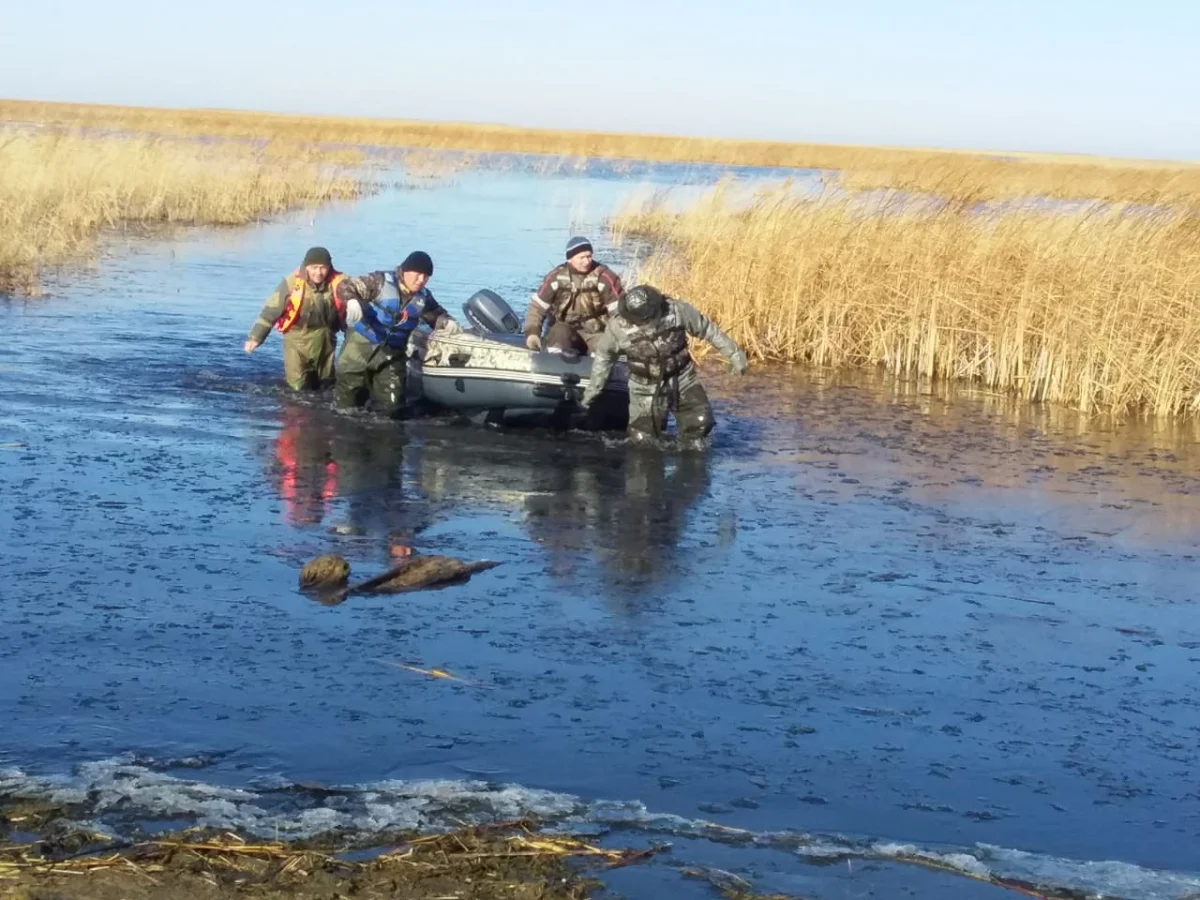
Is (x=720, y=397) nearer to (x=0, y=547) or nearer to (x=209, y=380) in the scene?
(x=209, y=380)

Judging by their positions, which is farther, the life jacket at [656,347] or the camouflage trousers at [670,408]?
the camouflage trousers at [670,408]

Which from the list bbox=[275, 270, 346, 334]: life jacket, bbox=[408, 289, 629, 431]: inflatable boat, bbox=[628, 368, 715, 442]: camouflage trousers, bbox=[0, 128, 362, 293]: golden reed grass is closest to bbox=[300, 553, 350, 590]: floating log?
bbox=[628, 368, 715, 442]: camouflage trousers

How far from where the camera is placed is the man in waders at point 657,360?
9.81 metres

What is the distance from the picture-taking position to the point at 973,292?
42.7ft

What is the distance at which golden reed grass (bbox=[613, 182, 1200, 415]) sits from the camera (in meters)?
12.2

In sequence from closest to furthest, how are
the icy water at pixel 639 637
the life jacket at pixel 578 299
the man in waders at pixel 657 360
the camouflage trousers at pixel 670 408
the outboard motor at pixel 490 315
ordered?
the icy water at pixel 639 637, the man in waders at pixel 657 360, the camouflage trousers at pixel 670 408, the life jacket at pixel 578 299, the outboard motor at pixel 490 315

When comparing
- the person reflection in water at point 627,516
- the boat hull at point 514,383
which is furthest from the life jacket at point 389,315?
the person reflection in water at point 627,516

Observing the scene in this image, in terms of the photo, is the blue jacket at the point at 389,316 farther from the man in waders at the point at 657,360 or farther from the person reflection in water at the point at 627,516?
the person reflection in water at the point at 627,516

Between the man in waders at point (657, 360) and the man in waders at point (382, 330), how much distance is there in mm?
1364

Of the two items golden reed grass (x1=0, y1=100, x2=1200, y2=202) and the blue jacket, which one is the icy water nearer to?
the blue jacket

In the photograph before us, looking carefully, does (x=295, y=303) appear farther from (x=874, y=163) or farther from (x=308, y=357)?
(x=874, y=163)

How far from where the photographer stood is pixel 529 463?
9.66 meters

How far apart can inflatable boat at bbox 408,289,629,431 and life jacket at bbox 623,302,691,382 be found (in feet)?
1.27

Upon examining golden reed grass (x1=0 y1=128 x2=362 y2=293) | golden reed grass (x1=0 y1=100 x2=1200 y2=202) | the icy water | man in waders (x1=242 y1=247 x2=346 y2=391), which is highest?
golden reed grass (x1=0 y1=100 x2=1200 y2=202)
